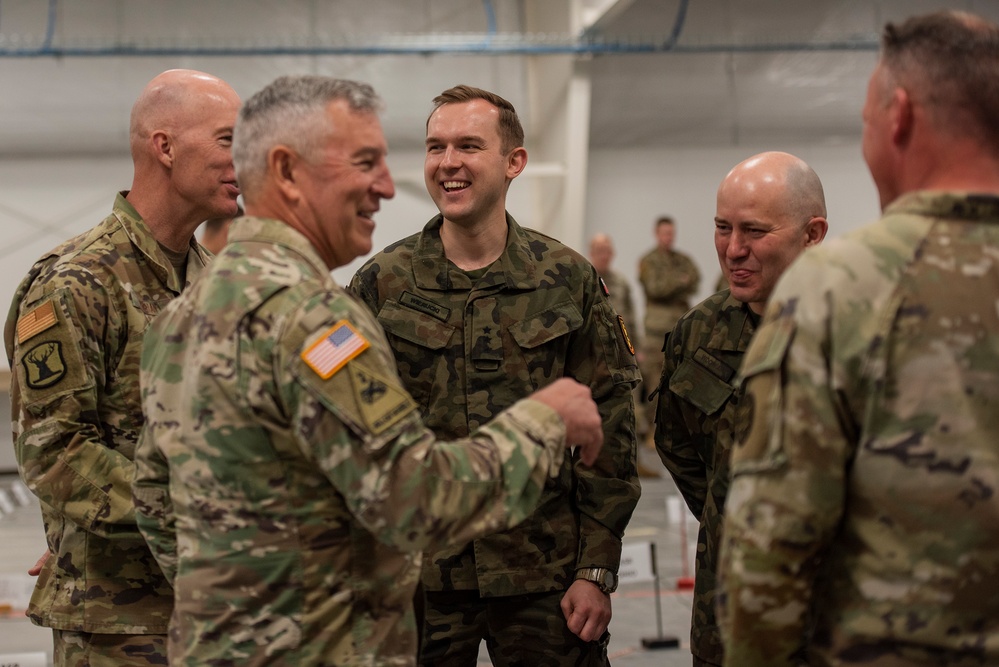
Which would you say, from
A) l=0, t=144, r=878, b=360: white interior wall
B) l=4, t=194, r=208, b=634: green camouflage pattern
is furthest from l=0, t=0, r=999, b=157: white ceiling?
l=4, t=194, r=208, b=634: green camouflage pattern

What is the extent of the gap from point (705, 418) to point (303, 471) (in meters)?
1.35

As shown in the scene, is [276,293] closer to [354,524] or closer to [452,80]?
[354,524]

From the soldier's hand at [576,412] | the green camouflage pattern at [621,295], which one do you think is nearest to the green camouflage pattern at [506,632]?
the soldier's hand at [576,412]

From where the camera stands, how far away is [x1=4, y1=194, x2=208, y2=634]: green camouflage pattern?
2.30 meters

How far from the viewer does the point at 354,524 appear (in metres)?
1.81

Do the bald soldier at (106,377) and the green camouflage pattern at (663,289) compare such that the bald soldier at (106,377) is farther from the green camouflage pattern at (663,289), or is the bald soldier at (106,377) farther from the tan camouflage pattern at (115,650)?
the green camouflage pattern at (663,289)

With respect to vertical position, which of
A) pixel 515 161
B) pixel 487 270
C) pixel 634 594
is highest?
pixel 515 161

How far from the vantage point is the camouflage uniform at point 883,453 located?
1.59 meters

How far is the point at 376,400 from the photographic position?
1.69 m

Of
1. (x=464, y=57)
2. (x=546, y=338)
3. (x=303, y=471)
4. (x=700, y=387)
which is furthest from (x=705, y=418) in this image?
(x=464, y=57)

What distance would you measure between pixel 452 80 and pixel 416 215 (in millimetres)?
1393

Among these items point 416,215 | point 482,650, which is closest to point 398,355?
point 482,650

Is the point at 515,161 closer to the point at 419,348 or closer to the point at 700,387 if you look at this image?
the point at 419,348

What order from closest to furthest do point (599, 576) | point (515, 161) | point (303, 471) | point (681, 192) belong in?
Answer: point (303, 471) → point (599, 576) → point (515, 161) → point (681, 192)
